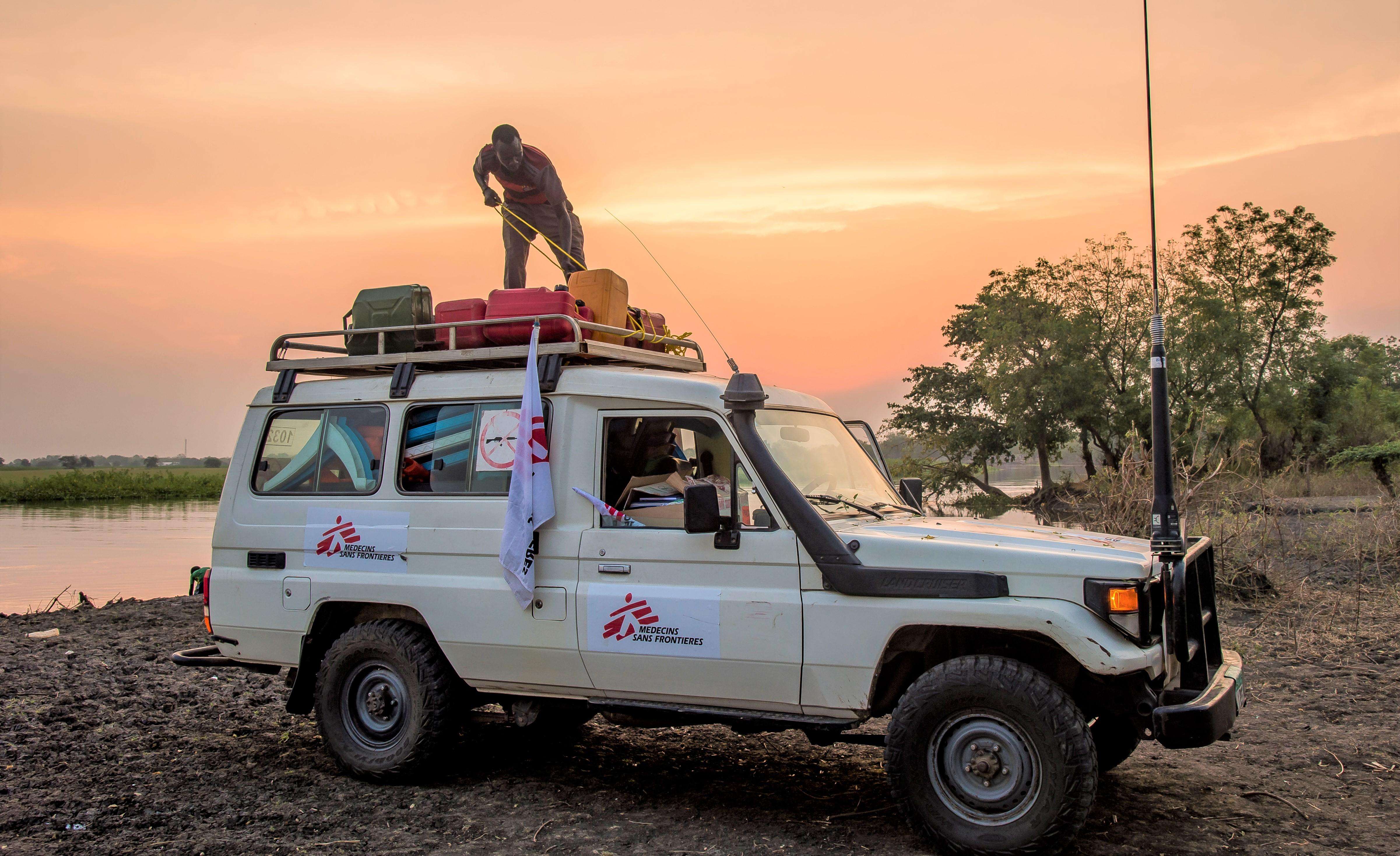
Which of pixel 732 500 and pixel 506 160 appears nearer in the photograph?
pixel 732 500

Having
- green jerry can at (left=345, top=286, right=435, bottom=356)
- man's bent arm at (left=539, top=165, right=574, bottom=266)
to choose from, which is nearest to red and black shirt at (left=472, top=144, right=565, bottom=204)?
man's bent arm at (left=539, top=165, right=574, bottom=266)

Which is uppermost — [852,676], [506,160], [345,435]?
[506,160]

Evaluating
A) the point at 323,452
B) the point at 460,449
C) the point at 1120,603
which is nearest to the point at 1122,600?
the point at 1120,603

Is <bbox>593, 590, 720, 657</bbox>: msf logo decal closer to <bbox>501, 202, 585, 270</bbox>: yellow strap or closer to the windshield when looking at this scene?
the windshield

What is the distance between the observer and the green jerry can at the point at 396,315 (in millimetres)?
6289

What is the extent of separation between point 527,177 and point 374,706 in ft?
13.1

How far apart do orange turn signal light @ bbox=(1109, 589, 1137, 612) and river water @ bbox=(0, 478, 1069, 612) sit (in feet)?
9.67

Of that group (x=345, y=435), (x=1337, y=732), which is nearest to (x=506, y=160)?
(x=345, y=435)

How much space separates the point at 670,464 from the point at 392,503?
163 centimetres

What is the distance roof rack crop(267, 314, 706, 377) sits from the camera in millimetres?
5672

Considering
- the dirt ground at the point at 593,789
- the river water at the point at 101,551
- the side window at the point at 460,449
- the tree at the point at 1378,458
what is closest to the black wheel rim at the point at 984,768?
the dirt ground at the point at 593,789

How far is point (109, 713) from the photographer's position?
295 inches

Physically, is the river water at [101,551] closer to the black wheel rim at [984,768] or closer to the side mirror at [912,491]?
the side mirror at [912,491]

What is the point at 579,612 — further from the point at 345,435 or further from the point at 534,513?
the point at 345,435
